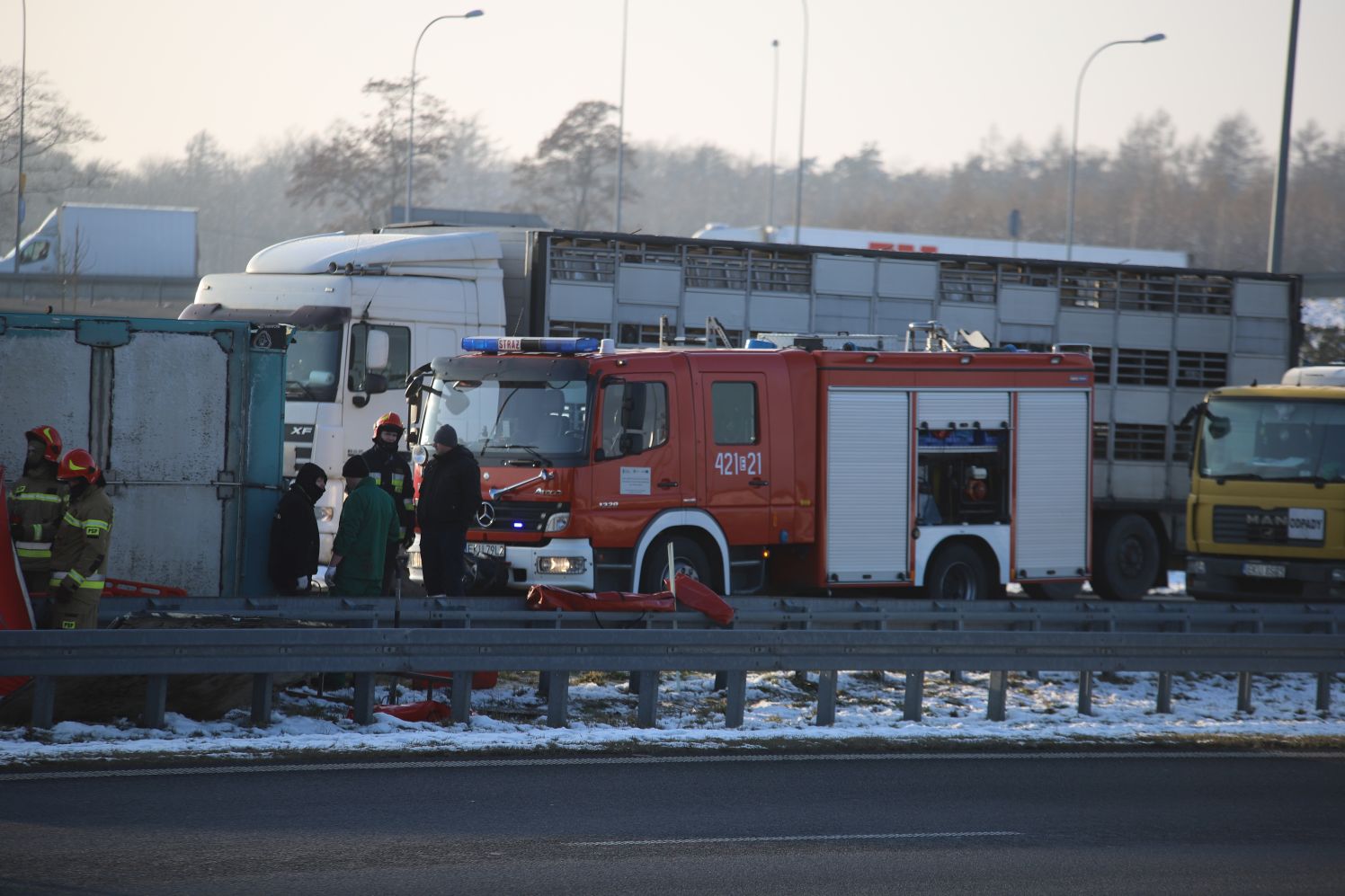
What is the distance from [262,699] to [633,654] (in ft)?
7.92

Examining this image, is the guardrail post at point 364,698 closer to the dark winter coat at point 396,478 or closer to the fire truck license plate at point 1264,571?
the dark winter coat at point 396,478

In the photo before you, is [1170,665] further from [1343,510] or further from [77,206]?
[77,206]

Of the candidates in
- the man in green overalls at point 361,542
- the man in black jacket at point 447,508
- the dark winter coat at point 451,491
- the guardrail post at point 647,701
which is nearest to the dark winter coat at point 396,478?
the man in black jacket at point 447,508

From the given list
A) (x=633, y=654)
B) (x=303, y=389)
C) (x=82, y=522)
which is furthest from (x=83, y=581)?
(x=303, y=389)

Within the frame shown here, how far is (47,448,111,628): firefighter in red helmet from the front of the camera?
9516 millimetres

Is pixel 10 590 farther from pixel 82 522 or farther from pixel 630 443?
pixel 630 443

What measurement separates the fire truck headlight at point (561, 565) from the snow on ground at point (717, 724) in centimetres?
90

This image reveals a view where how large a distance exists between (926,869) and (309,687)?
556 cm

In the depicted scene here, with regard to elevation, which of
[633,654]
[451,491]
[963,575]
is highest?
[451,491]

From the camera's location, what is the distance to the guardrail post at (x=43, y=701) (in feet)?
29.4

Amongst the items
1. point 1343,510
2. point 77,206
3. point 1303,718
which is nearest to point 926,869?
point 1303,718

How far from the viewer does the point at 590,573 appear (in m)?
12.8

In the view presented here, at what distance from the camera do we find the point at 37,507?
32.2ft

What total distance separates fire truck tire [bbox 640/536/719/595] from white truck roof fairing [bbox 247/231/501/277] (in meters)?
4.44
